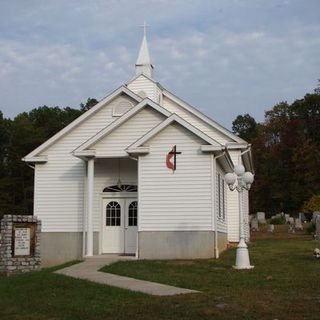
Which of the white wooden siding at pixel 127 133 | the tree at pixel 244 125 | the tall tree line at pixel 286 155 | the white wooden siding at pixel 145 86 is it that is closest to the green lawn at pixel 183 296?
the white wooden siding at pixel 127 133

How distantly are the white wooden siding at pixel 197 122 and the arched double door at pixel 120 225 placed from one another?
6344 mm

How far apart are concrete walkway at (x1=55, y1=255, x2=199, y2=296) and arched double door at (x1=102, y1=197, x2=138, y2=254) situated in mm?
2947

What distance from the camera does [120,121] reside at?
23703mm

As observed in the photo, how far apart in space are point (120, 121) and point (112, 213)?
3.98m

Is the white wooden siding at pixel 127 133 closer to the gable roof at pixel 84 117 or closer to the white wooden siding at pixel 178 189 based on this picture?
the white wooden siding at pixel 178 189

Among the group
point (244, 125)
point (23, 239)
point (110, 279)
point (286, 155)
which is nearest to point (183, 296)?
point (110, 279)

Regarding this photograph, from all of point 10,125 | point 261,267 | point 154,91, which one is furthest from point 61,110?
point 261,267

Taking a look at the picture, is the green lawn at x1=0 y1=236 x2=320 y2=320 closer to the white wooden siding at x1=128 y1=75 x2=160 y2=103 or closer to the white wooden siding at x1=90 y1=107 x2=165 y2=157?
the white wooden siding at x1=90 y1=107 x2=165 y2=157

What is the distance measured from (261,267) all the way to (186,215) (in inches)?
193

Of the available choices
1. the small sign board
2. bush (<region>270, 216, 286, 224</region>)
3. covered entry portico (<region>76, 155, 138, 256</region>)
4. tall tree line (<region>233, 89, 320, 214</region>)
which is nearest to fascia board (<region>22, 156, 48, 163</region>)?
covered entry portico (<region>76, 155, 138, 256</region>)

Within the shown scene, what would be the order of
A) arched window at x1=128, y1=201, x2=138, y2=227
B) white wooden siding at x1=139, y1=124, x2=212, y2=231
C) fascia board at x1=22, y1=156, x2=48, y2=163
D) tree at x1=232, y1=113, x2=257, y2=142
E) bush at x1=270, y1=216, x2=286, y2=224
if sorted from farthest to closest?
tree at x1=232, y1=113, x2=257, y2=142, bush at x1=270, y1=216, x2=286, y2=224, fascia board at x1=22, y1=156, x2=48, y2=163, arched window at x1=128, y1=201, x2=138, y2=227, white wooden siding at x1=139, y1=124, x2=212, y2=231

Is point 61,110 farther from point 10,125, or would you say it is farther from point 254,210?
point 254,210

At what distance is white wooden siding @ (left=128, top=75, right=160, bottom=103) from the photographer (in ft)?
96.7

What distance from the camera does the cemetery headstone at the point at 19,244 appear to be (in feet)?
64.2
